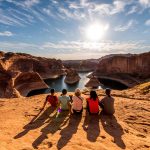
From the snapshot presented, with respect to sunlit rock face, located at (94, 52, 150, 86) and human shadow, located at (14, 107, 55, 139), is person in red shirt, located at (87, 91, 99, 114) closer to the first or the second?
human shadow, located at (14, 107, 55, 139)

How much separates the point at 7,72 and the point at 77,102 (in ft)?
141

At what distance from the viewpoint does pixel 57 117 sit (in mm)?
11398

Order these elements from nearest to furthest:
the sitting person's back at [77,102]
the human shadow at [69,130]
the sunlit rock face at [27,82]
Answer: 1. the human shadow at [69,130]
2. the sitting person's back at [77,102]
3. the sunlit rock face at [27,82]

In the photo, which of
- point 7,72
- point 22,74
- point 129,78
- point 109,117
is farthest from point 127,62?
point 109,117

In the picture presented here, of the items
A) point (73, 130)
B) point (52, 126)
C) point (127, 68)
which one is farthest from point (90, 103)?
point (127, 68)

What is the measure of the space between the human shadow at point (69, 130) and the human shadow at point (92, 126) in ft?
1.41

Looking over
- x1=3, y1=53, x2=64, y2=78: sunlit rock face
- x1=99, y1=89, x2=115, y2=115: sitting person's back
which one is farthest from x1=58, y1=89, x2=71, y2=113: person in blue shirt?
x1=3, y1=53, x2=64, y2=78: sunlit rock face

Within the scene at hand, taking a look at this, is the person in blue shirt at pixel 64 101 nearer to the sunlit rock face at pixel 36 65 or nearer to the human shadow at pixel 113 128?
the human shadow at pixel 113 128

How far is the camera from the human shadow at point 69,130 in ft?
26.3

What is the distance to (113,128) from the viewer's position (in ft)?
32.8

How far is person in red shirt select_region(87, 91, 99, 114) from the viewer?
36.9 feet

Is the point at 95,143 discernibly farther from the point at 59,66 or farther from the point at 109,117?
the point at 59,66

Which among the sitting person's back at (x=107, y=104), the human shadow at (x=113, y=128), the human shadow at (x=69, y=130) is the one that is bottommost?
the human shadow at (x=113, y=128)

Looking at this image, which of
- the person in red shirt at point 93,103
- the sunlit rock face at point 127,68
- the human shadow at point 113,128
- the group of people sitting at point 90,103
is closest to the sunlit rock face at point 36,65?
the sunlit rock face at point 127,68
